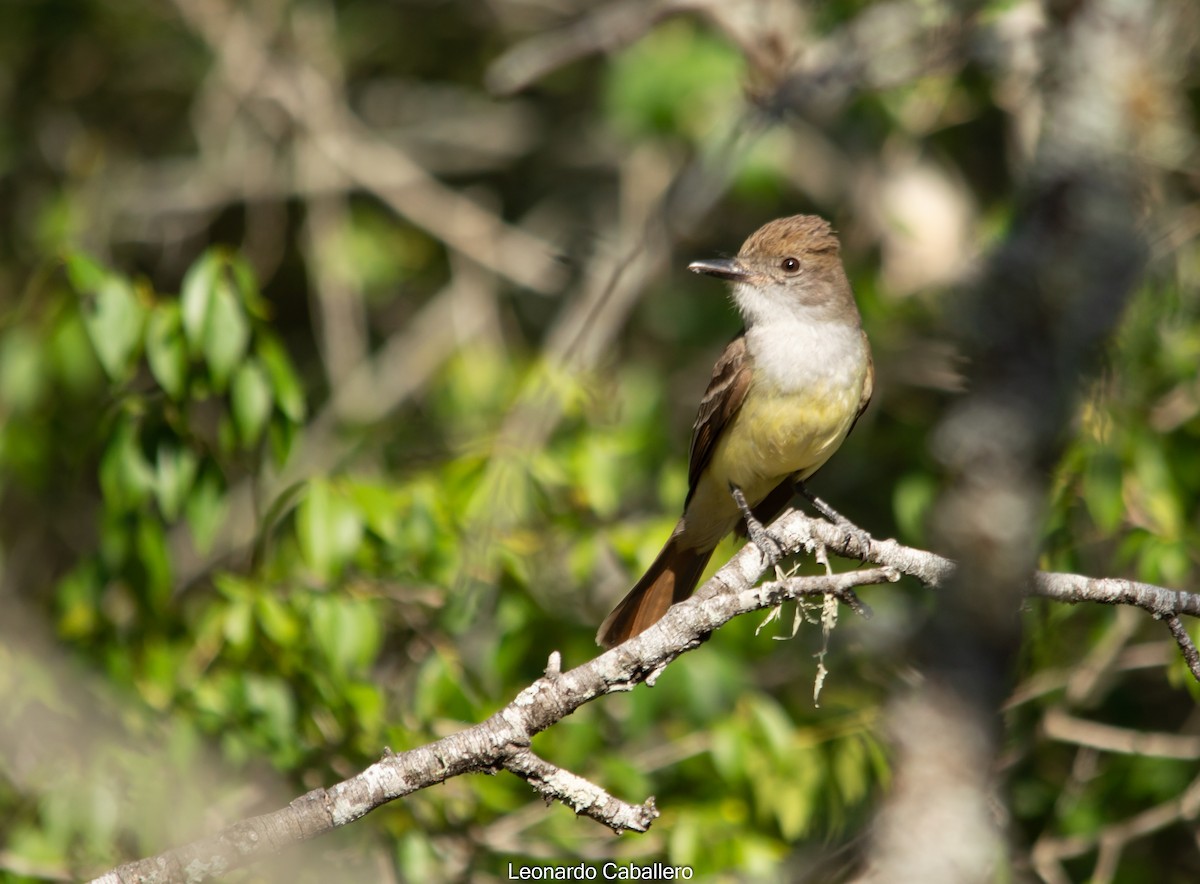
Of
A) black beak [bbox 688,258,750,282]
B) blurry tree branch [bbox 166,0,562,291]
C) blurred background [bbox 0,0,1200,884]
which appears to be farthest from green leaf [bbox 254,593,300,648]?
blurry tree branch [bbox 166,0,562,291]

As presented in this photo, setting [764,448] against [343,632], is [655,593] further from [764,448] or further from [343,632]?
[343,632]

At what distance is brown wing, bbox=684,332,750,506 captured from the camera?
4.79 metres

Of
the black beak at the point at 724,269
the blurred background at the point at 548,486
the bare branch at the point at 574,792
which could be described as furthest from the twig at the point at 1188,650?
the black beak at the point at 724,269

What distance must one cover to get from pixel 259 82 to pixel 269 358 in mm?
3863

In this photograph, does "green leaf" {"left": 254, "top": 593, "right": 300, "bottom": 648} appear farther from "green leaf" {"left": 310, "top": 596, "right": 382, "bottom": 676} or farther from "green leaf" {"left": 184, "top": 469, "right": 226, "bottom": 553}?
"green leaf" {"left": 184, "top": 469, "right": 226, "bottom": 553}

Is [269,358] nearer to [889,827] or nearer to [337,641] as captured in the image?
[337,641]

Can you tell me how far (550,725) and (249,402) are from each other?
67.0 inches

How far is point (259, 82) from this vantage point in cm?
756

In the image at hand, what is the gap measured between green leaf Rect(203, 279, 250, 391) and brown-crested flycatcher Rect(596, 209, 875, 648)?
4.72ft

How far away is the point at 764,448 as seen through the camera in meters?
4.61

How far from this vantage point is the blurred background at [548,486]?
4125mm

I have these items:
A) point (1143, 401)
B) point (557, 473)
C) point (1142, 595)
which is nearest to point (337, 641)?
point (557, 473)

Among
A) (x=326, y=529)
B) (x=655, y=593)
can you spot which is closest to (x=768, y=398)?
(x=655, y=593)

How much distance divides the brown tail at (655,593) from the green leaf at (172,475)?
4.53 feet
